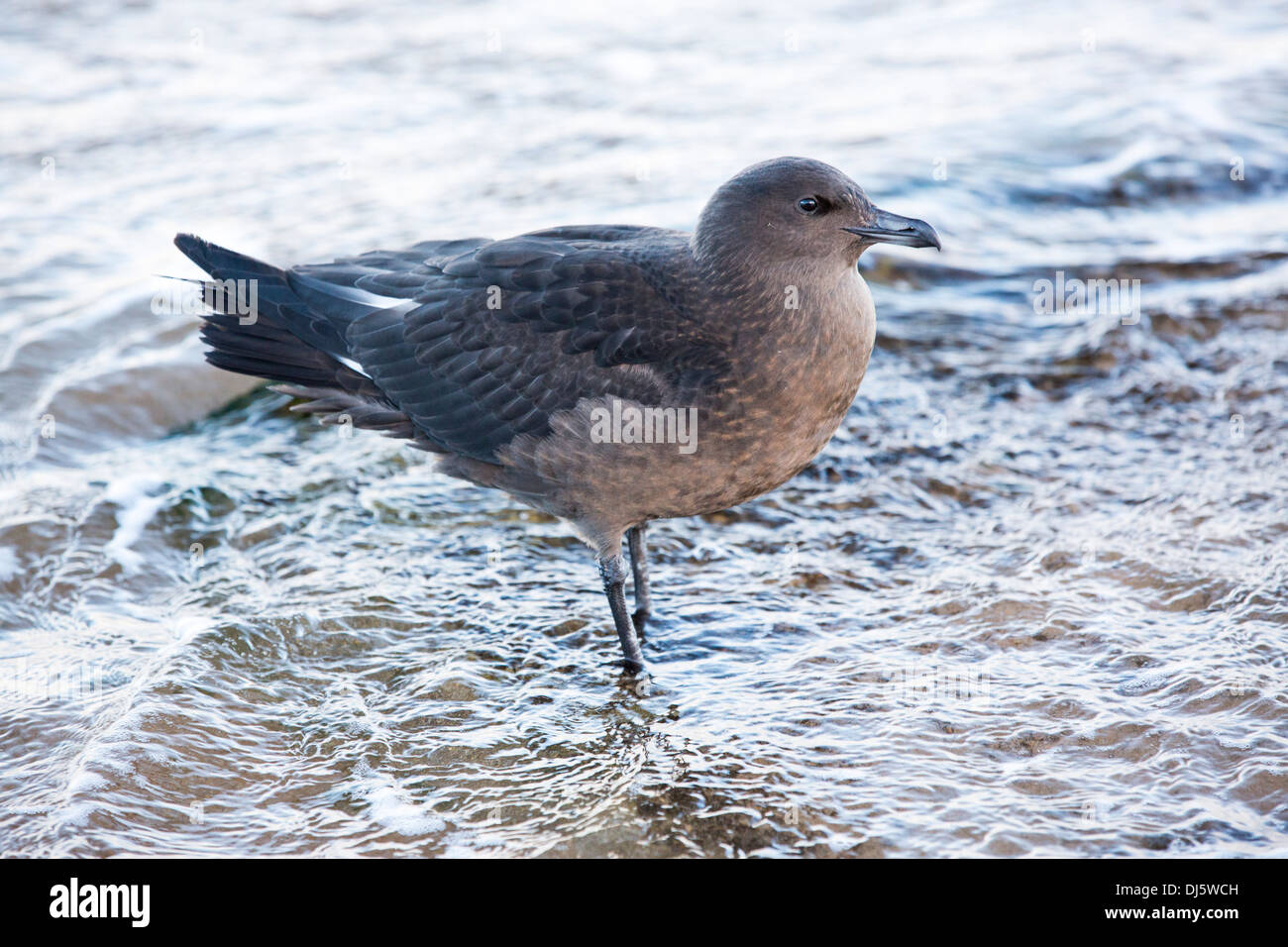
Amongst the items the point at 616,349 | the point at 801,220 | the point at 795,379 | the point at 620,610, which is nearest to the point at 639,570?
the point at 620,610

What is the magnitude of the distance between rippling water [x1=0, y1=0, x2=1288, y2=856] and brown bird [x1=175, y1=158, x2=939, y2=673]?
64cm

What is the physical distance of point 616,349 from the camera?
4.57 metres

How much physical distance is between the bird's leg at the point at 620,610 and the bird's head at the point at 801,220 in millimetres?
1275

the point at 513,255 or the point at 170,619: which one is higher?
the point at 513,255

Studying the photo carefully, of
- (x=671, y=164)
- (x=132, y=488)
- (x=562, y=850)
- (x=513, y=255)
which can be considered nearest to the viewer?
(x=562, y=850)

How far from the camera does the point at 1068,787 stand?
398cm

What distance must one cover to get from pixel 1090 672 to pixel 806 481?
6.22 feet

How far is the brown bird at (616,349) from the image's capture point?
14.5 feet

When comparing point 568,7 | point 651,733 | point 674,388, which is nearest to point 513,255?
point 674,388

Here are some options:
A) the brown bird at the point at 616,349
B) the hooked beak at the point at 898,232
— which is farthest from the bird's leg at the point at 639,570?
the hooked beak at the point at 898,232

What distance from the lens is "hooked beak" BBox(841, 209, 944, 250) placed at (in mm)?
4367

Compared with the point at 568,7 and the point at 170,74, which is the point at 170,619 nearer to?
the point at 170,74

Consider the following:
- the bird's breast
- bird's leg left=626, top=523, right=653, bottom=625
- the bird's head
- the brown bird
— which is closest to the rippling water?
bird's leg left=626, top=523, right=653, bottom=625

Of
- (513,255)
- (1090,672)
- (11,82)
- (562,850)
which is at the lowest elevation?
(562,850)
